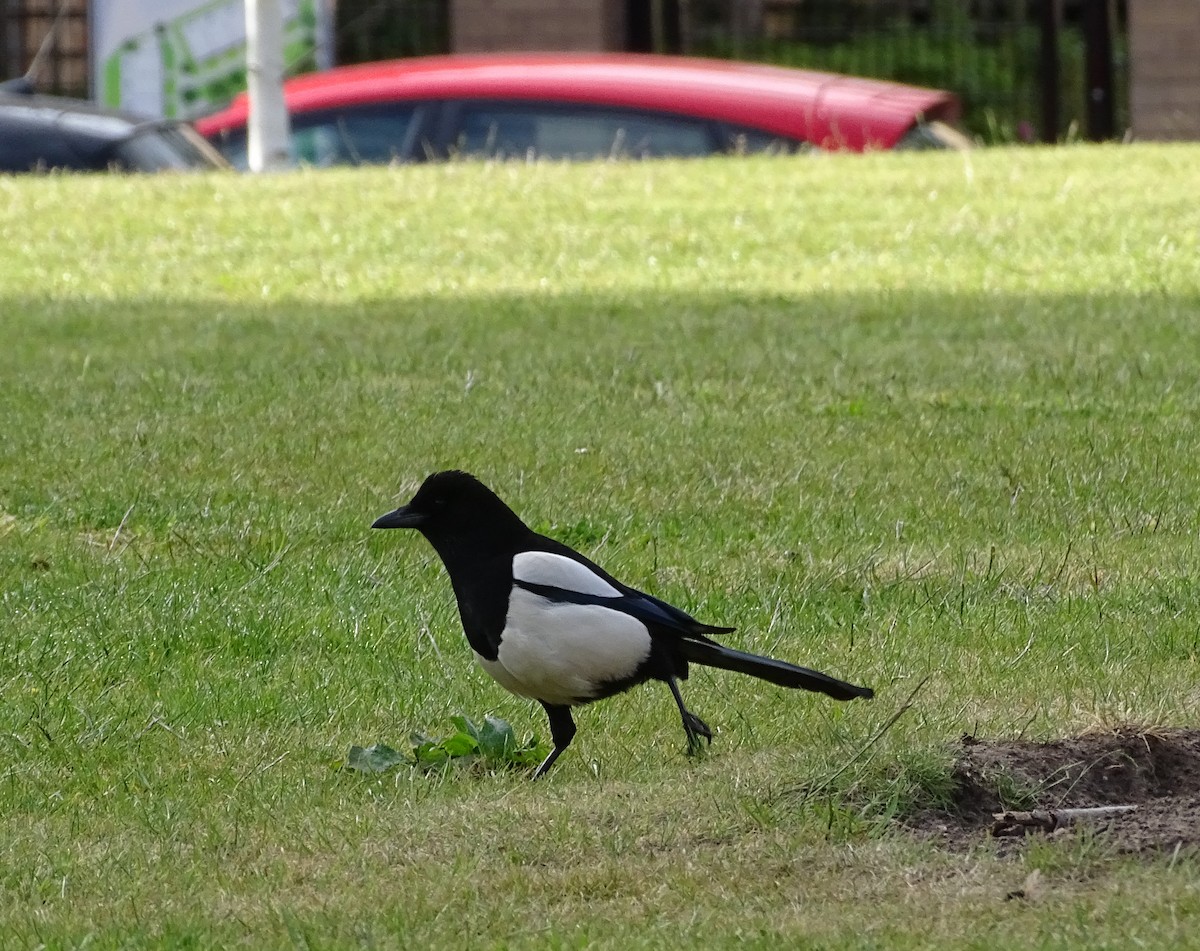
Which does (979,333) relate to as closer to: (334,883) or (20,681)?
(20,681)

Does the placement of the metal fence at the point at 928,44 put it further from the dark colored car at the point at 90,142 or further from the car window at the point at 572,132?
the dark colored car at the point at 90,142

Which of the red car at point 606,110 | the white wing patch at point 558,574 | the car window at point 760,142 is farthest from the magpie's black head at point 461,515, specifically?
the car window at point 760,142

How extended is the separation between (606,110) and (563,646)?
1269 cm

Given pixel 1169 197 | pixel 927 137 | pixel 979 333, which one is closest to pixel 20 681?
pixel 979 333

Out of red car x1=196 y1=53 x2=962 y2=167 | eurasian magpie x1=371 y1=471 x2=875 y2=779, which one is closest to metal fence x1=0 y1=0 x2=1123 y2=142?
red car x1=196 y1=53 x2=962 y2=167

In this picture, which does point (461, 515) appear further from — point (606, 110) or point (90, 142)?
point (90, 142)

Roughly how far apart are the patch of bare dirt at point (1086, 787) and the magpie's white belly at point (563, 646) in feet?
2.39

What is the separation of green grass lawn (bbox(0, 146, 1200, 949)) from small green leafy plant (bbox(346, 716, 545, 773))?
0.05 metres

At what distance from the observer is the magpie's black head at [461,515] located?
Answer: 16.0 feet

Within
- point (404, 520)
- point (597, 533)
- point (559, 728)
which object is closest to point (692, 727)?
point (559, 728)

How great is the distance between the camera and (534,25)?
2334 centimetres

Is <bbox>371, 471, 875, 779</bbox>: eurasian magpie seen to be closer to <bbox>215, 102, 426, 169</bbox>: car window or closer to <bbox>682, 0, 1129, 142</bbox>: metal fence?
<bbox>215, 102, 426, 169</bbox>: car window

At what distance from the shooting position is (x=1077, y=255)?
40.3 ft

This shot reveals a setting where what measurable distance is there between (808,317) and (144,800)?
666 centimetres
